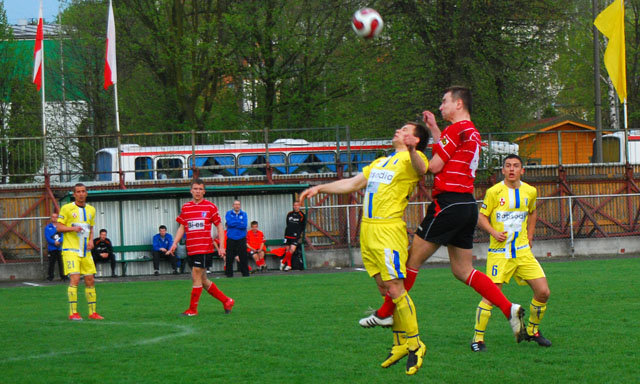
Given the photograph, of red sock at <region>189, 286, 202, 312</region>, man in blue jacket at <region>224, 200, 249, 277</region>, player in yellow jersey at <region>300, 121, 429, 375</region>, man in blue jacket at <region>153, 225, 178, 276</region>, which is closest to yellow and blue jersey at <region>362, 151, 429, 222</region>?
player in yellow jersey at <region>300, 121, 429, 375</region>

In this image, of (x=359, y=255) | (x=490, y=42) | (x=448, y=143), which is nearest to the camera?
(x=448, y=143)

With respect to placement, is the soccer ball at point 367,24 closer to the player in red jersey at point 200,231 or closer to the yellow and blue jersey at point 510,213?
the yellow and blue jersey at point 510,213

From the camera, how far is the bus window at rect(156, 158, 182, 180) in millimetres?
29609

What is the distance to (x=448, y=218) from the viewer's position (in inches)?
320

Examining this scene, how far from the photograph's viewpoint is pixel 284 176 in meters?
28.8

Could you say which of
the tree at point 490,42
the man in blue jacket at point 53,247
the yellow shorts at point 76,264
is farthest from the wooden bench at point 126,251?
the tree at point 490,42

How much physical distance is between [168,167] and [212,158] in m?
1.62

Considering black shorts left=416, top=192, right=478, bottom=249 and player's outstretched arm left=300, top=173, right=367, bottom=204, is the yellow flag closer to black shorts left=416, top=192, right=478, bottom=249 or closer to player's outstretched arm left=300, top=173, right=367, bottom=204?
black shorts left=416, top=192, right=478, bottom=249

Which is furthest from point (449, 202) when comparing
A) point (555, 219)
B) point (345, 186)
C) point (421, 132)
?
point (555, 219)

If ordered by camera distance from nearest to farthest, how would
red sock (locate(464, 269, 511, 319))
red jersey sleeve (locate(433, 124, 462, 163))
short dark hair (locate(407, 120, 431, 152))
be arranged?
short dark hair (locate(407, 120, 431, 152)), red jersey sleeve (locate(433, 124, 462, 163)), red sock (locate(464, 269, 511, 319))

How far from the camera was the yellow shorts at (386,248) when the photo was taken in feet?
25.6

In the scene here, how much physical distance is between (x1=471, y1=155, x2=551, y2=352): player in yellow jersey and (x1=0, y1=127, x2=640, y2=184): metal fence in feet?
57.3

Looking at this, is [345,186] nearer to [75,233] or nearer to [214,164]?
[75,233]

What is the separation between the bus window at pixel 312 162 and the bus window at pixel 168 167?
3699 millimetres
